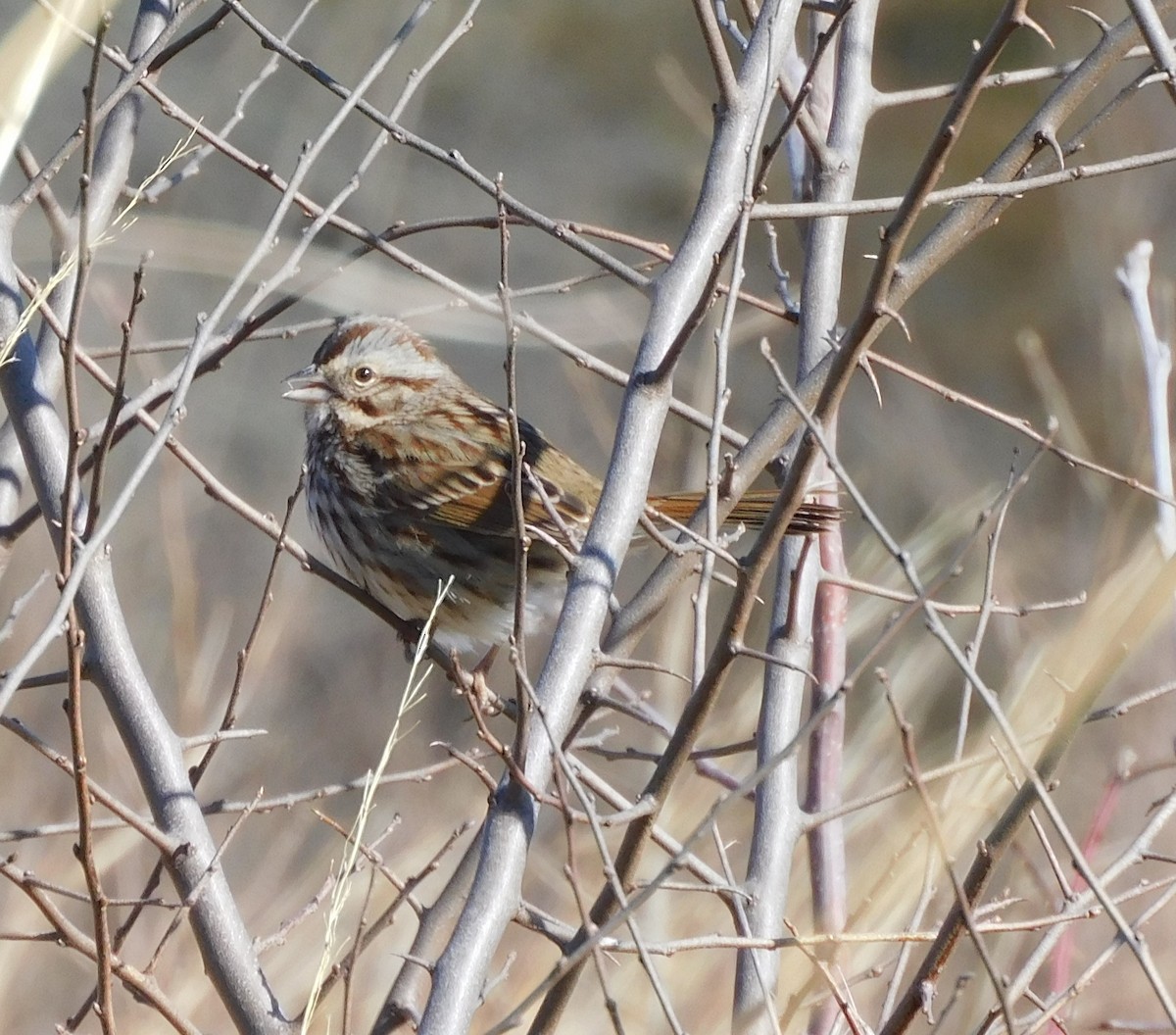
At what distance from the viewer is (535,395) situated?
11.2 m

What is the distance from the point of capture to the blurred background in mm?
5332

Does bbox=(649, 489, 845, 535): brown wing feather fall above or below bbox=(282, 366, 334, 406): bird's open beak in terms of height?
below

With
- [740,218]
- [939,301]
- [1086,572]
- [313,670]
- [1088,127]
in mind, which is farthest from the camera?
[939,301]

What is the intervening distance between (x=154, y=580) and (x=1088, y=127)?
24.5 ft

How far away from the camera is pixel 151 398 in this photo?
2441 millimetres

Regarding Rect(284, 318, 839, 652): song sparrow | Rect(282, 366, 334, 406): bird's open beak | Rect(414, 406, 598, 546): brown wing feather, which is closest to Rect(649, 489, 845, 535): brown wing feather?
Rect(284, 318, 839, 652): song sparrow

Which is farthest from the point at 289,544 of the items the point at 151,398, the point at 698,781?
the point at 698,781

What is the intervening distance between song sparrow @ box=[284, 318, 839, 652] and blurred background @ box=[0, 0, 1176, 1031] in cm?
50

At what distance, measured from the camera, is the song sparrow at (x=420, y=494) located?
3818 millimetres

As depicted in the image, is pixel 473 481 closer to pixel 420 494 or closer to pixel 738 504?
pixel 420 494

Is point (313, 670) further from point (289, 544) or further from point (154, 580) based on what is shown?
point (289, 544)

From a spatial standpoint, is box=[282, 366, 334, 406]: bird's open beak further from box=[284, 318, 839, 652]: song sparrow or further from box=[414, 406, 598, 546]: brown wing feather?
box=[414, 406, 598, 546]: brown wing feather

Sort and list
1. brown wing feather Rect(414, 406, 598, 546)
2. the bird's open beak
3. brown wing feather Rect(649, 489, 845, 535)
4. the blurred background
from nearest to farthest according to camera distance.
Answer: brown wing feather Rect(649, 489, 845, 535)
brown wing feather Rect(414, 406, 598, 546)
the bird's open beak
the blurred background

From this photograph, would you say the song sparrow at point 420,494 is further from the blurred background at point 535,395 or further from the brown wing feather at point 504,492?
the blurred background at point 535,395
